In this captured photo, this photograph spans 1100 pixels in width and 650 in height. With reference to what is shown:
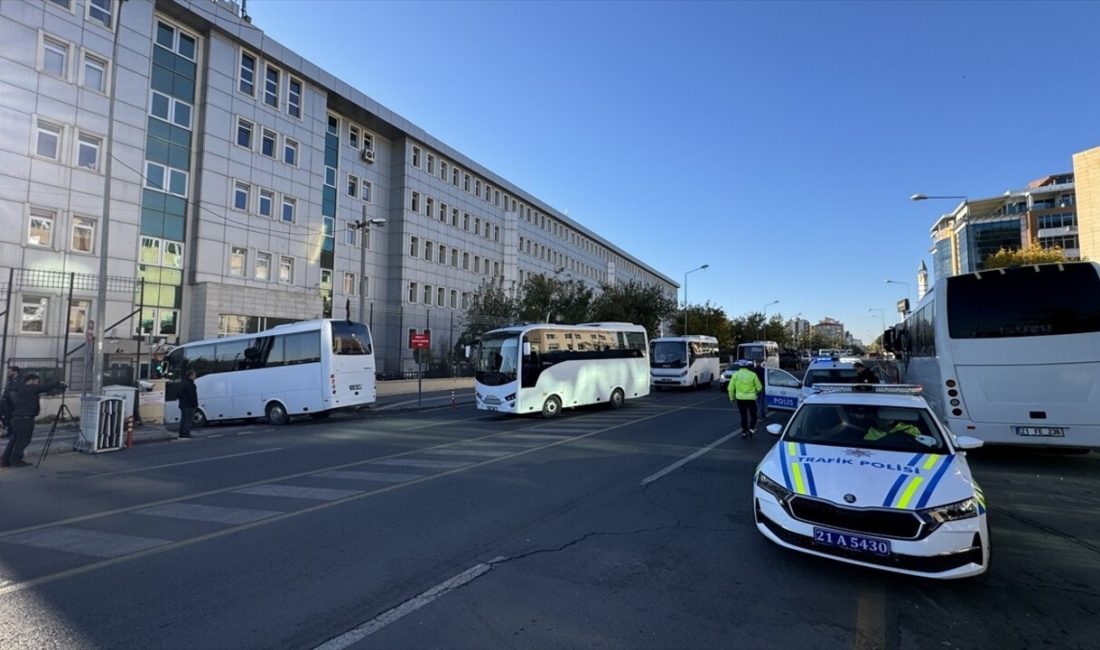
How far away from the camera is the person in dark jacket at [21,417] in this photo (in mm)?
11047

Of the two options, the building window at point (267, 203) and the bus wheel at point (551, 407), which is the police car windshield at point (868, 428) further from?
the building window at point (267, 203)

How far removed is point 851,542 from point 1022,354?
7285 mm

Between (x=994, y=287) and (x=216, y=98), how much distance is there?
33.5 meters

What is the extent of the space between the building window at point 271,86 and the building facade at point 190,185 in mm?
108

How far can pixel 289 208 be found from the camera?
110 ft

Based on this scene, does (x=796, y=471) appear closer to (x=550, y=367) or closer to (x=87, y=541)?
(x=87, y=541)

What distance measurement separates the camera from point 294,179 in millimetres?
33812

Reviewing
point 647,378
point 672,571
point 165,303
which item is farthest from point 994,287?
point 165,303

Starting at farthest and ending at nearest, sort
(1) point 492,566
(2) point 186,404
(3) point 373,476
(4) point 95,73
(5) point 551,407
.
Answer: (4) point 95,73, (5) point 551,407, (2) point 186,404, (3) point 373,476, (1) point 492,566

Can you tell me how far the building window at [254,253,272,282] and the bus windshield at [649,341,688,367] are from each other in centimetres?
2214

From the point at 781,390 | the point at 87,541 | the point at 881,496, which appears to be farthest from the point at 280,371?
the point at 881,496

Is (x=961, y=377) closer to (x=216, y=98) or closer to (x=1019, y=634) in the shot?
(x=1019, y=634)

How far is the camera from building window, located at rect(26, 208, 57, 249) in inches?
896

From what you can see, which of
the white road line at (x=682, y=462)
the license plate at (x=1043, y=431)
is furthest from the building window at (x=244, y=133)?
the license plate at (x=1043, y=431)
